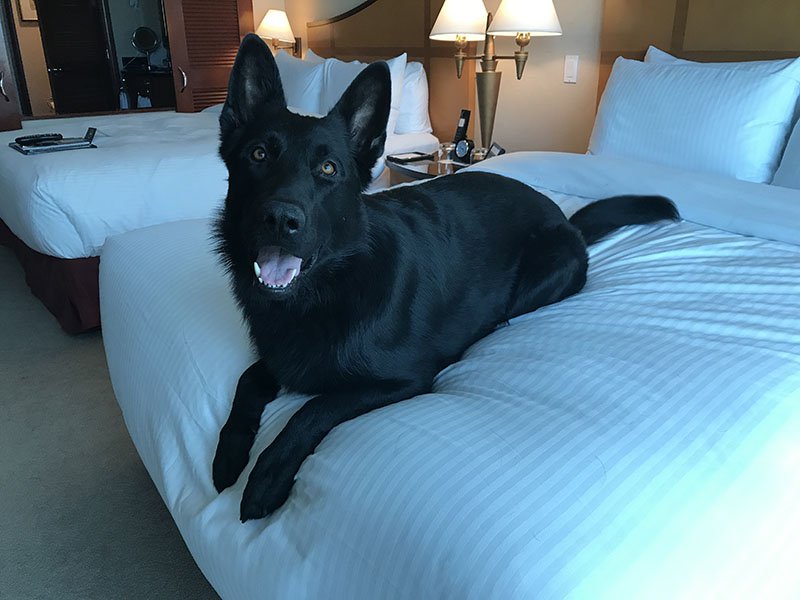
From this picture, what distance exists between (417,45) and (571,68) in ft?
3.76

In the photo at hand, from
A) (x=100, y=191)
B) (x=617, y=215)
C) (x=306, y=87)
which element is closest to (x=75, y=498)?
(x=100, y=191)

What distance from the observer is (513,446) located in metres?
0.76

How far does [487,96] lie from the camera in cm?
291

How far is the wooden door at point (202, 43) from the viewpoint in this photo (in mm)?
4941

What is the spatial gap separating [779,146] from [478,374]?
167 cm

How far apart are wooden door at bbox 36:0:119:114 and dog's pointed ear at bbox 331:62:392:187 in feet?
19.7

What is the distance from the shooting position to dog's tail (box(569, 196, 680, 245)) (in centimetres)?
165

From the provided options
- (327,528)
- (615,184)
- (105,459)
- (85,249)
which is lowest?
(105,459)

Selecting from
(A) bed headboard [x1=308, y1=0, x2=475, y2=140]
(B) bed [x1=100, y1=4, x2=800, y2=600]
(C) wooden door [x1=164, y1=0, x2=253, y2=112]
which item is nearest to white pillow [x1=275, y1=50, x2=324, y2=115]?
(A) bed headboard [x1=308, y1=0, x2=475, y2=140]

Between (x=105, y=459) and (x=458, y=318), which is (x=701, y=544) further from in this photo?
(x=105, y=459)

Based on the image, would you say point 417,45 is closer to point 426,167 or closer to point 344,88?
point 344,88

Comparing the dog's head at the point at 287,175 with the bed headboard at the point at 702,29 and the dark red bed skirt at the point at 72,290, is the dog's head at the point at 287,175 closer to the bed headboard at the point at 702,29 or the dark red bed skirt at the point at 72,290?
the dark red bed skirt at the point at 72,290

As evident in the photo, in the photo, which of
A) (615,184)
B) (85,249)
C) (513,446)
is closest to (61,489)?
(85,249)

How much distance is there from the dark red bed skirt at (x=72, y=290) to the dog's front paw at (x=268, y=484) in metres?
1.85
